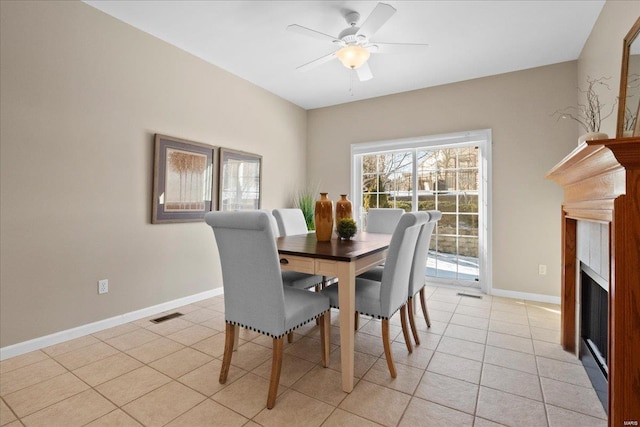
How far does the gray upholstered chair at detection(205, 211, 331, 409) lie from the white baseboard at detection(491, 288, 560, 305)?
2.96 metres

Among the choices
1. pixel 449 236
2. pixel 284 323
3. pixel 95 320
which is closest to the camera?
pixel 284 323

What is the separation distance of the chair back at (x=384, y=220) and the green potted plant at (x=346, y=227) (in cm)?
97

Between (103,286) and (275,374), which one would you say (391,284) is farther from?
(103,286)

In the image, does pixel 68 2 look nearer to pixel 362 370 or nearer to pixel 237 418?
pixel 237 418

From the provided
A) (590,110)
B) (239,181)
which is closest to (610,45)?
(590,110)

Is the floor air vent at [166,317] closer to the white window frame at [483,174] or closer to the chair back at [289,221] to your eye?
the chair back at [289,221]

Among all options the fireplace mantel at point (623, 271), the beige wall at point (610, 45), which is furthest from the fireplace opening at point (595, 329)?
the beige wall at point (610, 45)

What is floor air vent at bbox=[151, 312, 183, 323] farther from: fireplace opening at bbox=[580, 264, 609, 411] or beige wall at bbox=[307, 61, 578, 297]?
beige wall at bbox=[307, 61, 578, 297]

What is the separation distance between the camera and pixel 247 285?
1.69 metres

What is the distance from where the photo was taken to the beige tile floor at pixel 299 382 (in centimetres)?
155

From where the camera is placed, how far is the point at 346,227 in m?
2.45

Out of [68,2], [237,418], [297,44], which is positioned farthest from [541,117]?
[68,2]

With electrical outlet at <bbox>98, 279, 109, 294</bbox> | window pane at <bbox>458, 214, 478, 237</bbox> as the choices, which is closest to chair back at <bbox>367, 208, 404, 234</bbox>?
window pane at <bbox>458, 214, 478, 237</bbox>

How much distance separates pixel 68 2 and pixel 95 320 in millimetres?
2582
